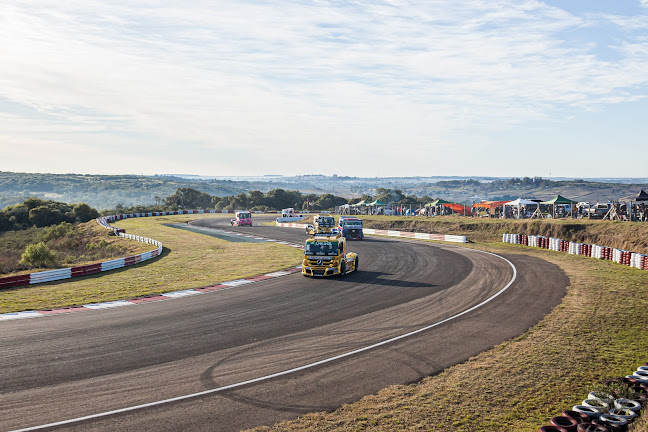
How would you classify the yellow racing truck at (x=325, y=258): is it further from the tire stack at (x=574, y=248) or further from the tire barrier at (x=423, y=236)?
the tire barrier at (x=423, y=236)

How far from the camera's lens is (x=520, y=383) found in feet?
38.3

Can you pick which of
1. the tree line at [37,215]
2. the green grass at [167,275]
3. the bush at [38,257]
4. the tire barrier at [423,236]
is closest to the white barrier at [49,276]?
the green grass at [167,275]

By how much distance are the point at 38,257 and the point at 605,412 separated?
3696cm

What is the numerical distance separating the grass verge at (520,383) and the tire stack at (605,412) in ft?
1.13

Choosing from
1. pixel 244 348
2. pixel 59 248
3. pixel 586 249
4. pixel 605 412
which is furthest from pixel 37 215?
pixel 605 412

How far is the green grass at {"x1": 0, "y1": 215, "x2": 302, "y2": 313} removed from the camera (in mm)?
22448

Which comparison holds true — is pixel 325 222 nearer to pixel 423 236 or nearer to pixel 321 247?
pixel 423 236

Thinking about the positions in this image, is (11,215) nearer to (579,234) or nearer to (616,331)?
(579,234)

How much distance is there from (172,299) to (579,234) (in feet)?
130

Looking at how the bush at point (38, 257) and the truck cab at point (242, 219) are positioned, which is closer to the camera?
the bush at point (38, 257)

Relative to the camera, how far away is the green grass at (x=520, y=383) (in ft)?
31.4

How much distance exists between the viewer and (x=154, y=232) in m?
60.7

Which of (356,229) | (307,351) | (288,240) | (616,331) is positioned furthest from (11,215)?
(616,331)

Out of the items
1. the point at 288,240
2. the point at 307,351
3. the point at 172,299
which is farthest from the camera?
the point at 288,240
